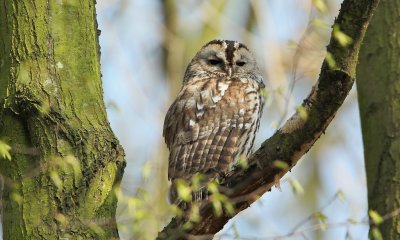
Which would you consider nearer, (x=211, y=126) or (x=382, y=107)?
(x=382, y=107)

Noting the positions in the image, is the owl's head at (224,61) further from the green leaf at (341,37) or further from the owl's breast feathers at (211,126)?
the green leaf at (341,37)

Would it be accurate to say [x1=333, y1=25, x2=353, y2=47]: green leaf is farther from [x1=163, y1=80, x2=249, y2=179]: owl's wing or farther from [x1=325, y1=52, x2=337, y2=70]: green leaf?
[x1=163, y1=80, x2=249, y2=179]: owl's wing

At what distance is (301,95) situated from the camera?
1208 centimetres

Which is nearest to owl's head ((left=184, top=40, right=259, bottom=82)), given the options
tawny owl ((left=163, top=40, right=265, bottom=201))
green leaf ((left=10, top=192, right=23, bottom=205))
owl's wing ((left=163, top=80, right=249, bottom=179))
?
tawny owl ((left=163, top=40, right=265, bottom=201))

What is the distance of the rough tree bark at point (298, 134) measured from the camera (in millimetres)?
4004

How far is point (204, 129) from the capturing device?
6324 mm

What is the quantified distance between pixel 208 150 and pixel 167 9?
463 cm

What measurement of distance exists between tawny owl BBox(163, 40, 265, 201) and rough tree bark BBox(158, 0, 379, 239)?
1087 millimetres

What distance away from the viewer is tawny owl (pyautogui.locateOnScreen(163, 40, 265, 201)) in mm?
6035

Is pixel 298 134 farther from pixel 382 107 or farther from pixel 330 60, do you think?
pixel 382 107

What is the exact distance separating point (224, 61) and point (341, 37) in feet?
11.7

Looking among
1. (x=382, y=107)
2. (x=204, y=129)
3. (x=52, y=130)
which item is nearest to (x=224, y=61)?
(x=204, y=129)

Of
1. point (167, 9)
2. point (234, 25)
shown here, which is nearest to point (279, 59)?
point (234, 25)

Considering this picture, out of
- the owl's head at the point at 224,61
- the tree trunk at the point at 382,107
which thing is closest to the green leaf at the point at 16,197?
the tree trunk at the point at 382,107
